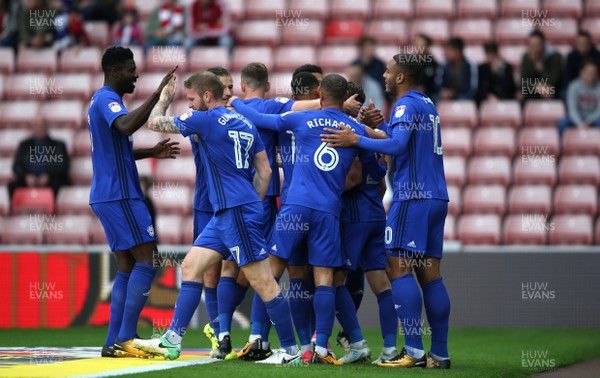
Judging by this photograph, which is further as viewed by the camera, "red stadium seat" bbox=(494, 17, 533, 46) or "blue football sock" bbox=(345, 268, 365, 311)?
"red stadium seat" bbox=(494, 17, 533, 46)

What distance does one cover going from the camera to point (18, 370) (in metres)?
8.43

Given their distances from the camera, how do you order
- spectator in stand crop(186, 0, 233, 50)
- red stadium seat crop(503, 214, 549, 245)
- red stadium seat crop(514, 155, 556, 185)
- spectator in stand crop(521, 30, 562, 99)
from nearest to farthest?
red stadium seat crop(503, 214, 549, 245)
red stadium seat crop(514, 155, 556, 185)
spectator in stand crop(521, 30, 562, 99)
spectator in stand crop(186, 0, 233, 50)

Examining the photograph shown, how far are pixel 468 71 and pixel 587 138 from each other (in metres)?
2.02

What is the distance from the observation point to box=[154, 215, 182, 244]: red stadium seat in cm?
1547

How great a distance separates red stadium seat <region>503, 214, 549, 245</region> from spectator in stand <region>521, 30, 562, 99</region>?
2219 mm

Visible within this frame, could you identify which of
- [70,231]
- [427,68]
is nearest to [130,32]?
[70,231]

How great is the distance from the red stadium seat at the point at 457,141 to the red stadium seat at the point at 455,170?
0.22 m

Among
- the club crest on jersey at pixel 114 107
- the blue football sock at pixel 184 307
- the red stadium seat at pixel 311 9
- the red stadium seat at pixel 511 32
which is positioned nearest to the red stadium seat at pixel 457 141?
the red stadium seat at pixel 511 32

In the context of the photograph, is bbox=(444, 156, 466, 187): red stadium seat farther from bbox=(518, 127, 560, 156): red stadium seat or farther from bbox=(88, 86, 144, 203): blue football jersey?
bbox=(88, 86, 144, 203): blue football jersey

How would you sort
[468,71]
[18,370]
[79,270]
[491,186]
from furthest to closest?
[468,71], [491,186], [79,270], [18,370]

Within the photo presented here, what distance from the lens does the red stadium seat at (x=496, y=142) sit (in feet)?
52.1

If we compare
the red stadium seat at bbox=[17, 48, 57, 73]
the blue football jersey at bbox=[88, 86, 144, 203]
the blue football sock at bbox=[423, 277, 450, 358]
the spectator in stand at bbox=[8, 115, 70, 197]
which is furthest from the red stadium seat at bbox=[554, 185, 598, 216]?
the red stadium seat at bbox=[17, 48, 57, 73]

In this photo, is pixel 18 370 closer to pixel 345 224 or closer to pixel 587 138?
pixel 345 224

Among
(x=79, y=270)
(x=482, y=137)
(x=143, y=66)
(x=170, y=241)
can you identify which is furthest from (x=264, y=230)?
(x=143, y=66)
